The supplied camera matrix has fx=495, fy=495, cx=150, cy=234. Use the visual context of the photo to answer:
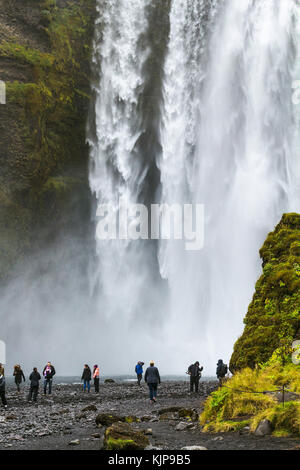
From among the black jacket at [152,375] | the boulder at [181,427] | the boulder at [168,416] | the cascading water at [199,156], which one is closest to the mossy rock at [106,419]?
the boulder at [168,416]

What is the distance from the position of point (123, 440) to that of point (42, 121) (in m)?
40.7

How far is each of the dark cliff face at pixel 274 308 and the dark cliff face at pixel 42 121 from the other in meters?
34.2

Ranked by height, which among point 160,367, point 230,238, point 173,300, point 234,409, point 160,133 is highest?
point 160,133

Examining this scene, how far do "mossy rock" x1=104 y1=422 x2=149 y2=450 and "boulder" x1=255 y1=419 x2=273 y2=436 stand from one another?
1.86 meters

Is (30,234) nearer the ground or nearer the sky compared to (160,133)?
nearer the ground

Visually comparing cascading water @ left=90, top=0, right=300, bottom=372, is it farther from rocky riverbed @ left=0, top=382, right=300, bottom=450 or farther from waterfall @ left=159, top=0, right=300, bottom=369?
rocky riverbed @ left=0, top=382, right=300, bottom=450

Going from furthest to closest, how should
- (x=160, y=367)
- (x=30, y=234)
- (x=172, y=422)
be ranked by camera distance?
(x=30, y=234)
(x=160, y=367)
(x=172, y=422)

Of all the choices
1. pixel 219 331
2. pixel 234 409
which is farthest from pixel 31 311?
pixel 234 409

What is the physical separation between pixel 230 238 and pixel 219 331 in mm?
7614

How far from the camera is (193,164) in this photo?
43.0 m

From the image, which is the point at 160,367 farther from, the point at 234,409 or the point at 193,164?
the point at 234,409

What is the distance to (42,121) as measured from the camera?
1775 inches

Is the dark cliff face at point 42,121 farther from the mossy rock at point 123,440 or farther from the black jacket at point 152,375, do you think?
the mossy rock at point 123,440

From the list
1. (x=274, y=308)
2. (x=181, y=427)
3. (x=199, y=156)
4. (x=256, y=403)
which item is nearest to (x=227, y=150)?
(x=199, y=156)
